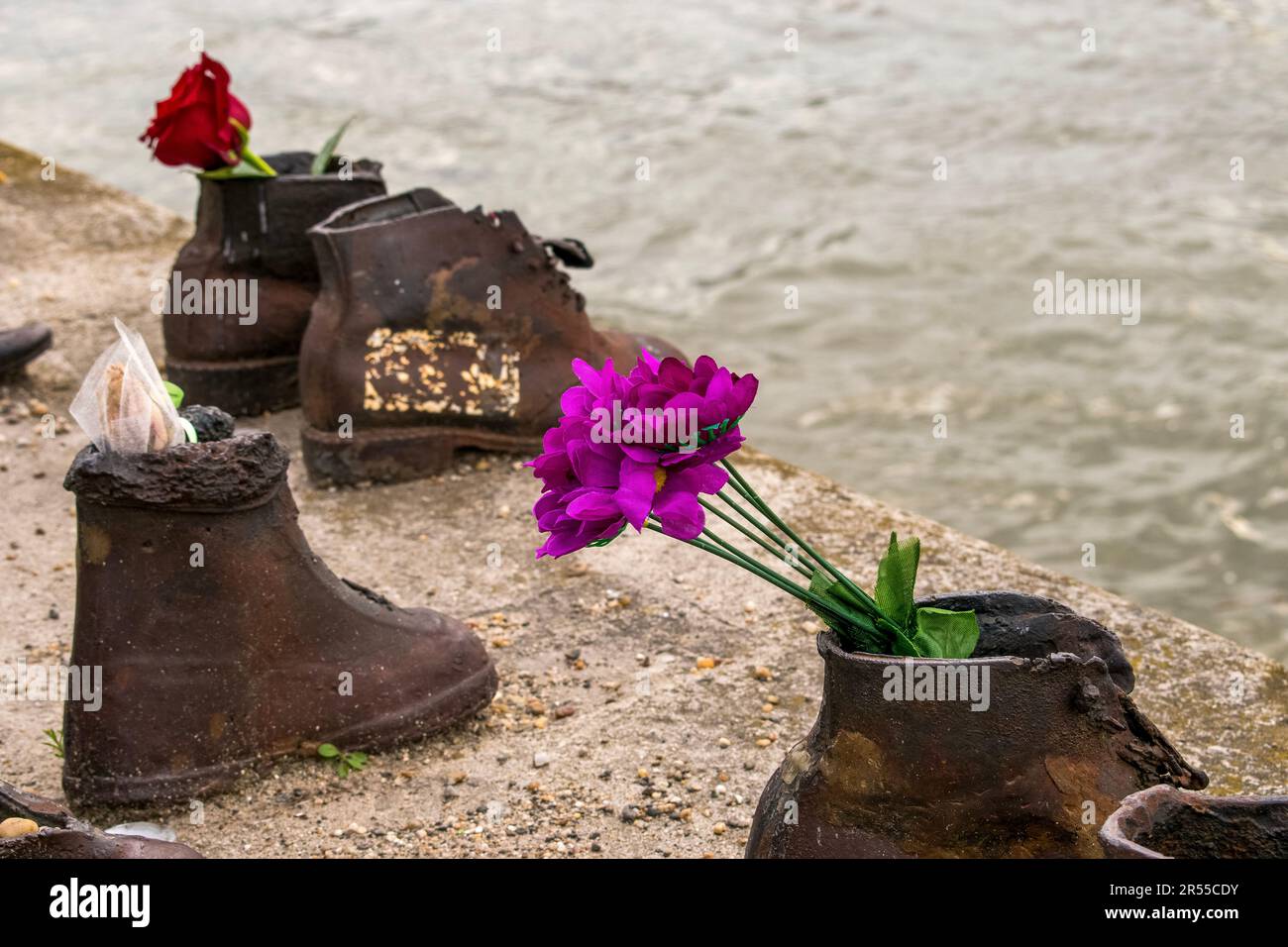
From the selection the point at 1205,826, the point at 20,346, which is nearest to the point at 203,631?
the point at 1205,826

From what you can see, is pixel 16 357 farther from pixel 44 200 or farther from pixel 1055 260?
pixel 1055 260

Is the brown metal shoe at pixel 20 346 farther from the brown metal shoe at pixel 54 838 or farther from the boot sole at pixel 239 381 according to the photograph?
the brown metal shoe at pixel 54 838

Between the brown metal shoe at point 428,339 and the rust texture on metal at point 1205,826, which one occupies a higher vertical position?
the brown metal shoe at point 428,339

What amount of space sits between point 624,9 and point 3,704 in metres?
8.03

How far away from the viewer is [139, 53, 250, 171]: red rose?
3.68 m

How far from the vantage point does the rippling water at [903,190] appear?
5.79 m

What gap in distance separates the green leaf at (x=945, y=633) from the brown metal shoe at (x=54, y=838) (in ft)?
2.96

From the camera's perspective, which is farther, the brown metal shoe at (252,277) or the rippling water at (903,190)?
the rippling water at (903,190)

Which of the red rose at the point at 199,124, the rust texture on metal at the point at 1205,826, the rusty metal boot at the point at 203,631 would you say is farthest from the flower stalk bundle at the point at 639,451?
the red rose at the point at 199,124

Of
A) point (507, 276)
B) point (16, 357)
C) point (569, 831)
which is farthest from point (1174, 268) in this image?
point (569, 831)

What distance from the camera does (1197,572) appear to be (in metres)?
5.25

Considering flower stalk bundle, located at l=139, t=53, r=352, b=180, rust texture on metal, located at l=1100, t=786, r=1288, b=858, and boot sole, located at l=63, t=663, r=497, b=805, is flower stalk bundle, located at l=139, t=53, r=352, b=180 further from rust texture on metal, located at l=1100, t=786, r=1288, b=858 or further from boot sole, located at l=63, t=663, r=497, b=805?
rust texture on metal, located at l=1100, t=786, r=1288, b=858

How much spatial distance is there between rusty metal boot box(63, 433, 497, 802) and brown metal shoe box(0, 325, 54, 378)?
1823 mm

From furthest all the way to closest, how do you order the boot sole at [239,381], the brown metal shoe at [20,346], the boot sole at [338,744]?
1. the brown metal shoe at [20,346]
2. the boot sole at [239,381]
3. the boot sole at [338,744]
